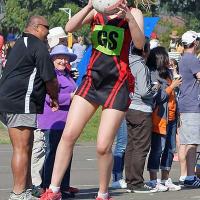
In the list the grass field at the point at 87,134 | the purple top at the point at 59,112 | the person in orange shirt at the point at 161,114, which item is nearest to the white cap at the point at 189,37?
the person in orange shirt at the point at 161,114

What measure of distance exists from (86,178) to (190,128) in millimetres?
1883

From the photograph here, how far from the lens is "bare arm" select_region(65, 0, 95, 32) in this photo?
9312 millimetres

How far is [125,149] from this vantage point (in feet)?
38.0

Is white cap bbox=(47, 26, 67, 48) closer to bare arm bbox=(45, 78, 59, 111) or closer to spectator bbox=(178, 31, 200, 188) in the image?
bare arm bbox=(45, 78, 59, 111)

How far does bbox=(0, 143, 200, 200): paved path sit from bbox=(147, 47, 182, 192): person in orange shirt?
407mm

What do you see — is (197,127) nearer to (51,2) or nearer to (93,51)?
(93,51)

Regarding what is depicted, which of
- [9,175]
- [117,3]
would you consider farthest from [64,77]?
[9,175]

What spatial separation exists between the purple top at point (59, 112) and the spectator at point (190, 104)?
2.12 metres

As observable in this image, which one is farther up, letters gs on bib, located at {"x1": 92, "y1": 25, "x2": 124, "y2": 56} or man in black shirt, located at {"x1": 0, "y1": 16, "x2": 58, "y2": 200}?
letters gs on bib, located at {"x1": 92, "y1": 25, "x2": 124, "y2": 56}

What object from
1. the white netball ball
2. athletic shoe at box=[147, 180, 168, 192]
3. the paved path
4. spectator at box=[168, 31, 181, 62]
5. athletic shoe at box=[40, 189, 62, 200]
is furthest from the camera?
spectator at box=[168, 31, 181, 62]

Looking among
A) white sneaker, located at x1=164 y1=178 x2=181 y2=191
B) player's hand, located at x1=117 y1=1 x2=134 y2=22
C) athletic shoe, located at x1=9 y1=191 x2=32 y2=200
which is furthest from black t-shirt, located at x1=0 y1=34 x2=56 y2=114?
white sneaker, located at x1=164 y1=178 x2=181 y2=191

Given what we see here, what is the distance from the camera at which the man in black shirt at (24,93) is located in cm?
977

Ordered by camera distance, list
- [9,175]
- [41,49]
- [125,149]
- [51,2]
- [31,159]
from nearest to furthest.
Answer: [41,49]
[31,159]
[125,149]
[9,175]
[51,2]

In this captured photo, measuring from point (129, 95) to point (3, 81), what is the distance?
4.62 ft
